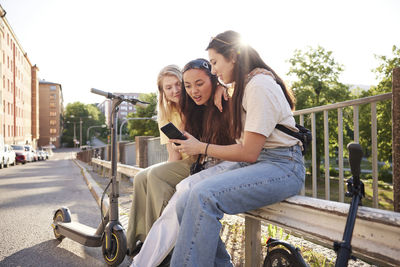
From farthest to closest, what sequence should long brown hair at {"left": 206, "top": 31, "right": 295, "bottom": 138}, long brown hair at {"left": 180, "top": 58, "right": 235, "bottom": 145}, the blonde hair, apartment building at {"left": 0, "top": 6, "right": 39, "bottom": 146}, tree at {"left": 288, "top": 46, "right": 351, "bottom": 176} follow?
apartment building at {"left": 0, "top": 6, "right": 39, "bottom": 146}, tree at {"left": 288, "top": 46, "right": 351, "bottom": 176}, the blonde hair, long brown hair at {"left": 180, "top": 58, "right": 235, "bottom": 145}, long brown hair at {"left": 206, "top": 31, "right": 295, "bottom": 138}

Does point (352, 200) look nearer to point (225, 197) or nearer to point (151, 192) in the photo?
point (225, 197)

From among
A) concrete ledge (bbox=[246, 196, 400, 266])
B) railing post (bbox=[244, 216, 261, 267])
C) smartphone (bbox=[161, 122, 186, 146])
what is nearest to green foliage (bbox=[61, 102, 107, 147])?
smartphone (bbox=[161, 122, 186, 146])

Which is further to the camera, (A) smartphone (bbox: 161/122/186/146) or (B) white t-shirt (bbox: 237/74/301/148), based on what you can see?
(A) smartphone (bbox: 161/122/186/146)

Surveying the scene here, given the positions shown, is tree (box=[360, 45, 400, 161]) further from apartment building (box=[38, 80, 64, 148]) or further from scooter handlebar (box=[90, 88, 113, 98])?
apartment building (box=[38, 80, 64, 148])

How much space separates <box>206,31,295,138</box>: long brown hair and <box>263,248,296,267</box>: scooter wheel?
2.53 ft

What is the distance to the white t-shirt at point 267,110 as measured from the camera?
1.84 meters

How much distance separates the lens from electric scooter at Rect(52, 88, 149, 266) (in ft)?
9.34

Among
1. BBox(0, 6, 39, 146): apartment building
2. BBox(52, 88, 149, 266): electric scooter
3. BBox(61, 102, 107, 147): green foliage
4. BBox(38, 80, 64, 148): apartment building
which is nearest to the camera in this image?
BBox(52, 88, 149, 266): electric scooter

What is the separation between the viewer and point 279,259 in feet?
6.40

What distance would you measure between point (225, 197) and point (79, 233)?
2162 mm

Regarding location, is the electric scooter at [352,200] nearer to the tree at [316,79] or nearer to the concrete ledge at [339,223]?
the concrete ledge at [339,223]

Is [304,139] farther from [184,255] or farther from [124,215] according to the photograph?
[124,215]

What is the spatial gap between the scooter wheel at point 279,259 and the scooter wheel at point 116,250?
1.32 meters

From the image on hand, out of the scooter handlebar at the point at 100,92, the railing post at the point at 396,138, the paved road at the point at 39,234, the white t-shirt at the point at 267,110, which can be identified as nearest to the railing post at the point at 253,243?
the white t-shirt at the point at 267,110
